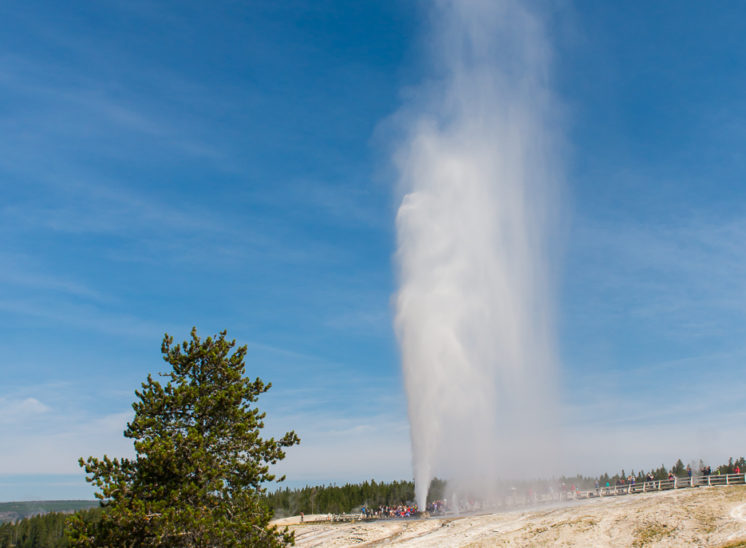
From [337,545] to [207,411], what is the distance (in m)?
23.9

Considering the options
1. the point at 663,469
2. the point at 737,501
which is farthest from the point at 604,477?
the point at 737,501

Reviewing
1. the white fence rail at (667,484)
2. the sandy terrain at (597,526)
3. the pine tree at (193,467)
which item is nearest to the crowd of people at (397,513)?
the sandy terrain at (597,526)

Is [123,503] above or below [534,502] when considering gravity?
above

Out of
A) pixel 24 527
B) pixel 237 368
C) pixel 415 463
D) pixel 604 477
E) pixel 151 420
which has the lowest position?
pixel 24 527

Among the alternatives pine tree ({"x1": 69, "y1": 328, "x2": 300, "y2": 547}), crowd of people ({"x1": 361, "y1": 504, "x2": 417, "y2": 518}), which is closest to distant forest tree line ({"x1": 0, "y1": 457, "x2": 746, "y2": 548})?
crowd of people ({"x1": 361, "y1": 504, "x2": 417, "y2": 518})

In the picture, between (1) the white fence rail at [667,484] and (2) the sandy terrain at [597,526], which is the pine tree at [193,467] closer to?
(2) the sandy terrain at [597,526]

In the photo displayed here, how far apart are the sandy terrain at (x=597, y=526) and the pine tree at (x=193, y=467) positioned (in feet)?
61.9

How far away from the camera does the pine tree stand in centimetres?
2422

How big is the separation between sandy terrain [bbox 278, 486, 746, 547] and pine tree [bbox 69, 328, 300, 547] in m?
18.9

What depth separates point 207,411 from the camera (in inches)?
1105

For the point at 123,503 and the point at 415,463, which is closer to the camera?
the point at 123,503

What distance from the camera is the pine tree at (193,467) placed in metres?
24.2

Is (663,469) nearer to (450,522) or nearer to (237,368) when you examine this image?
(450,522)

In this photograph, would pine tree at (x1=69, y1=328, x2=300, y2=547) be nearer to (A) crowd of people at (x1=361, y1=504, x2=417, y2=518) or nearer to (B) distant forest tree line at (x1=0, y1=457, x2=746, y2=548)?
(A) crowd of people at (x1=361, y1=504, x2=417, y2=518)
